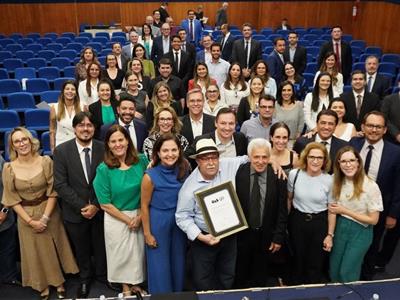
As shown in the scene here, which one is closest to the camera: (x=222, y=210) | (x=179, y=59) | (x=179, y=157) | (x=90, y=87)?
(x=222, y=210)

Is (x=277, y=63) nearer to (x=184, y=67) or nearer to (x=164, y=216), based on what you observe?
(x=184, y=67)

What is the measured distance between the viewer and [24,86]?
7.97 metres

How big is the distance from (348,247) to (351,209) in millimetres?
356

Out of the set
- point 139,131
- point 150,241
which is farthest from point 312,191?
point 139,131

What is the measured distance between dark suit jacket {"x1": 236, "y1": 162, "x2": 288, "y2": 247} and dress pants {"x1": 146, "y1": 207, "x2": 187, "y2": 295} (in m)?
0.58

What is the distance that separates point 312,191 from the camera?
3.33 metres

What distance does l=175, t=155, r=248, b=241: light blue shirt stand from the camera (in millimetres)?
3047

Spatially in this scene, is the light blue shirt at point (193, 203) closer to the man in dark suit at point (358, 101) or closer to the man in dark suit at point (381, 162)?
the man in dark suit at point (381, 162)

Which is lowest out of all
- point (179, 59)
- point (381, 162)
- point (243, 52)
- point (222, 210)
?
point (222, 210)

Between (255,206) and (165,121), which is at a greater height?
(165,121)

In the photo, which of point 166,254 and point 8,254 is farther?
point 8,254

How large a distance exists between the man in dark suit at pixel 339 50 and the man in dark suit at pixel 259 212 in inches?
195

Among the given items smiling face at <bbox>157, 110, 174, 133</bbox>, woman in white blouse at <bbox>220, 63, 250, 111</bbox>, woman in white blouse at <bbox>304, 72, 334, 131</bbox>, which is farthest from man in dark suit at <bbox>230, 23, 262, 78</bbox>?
smiling face at <bbox>157, 110, 174, 133</bbox>

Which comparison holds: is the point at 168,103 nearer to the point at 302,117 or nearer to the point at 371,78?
the point at 302,117
